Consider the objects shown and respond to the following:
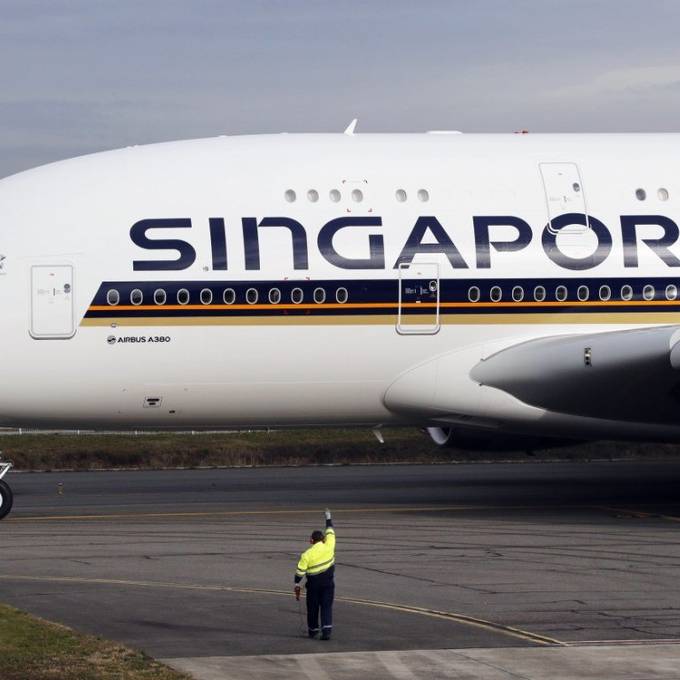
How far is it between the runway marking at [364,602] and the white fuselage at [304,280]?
5.93m

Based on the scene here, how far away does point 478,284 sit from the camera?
23328mm

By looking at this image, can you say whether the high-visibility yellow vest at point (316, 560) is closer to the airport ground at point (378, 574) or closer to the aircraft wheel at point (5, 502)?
the airport ground at point (378, 574)

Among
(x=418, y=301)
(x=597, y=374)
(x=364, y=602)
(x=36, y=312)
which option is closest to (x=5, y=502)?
(x=36, y=312)

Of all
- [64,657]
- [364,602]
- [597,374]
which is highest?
[597,374]

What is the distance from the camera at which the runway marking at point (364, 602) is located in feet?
45.4

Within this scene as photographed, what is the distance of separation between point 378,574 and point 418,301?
6.62 meters

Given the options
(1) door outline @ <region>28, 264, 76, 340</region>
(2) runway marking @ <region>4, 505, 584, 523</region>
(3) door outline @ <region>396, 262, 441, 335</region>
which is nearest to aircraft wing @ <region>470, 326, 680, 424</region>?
(3) door outline @ <region>396, 262, 441, 335</region>

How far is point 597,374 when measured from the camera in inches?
894

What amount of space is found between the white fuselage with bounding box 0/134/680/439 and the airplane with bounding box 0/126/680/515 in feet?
0.11

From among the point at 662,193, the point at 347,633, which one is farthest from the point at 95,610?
the point at 662,193

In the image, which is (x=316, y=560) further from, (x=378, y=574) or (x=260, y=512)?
(x=260, y=512)

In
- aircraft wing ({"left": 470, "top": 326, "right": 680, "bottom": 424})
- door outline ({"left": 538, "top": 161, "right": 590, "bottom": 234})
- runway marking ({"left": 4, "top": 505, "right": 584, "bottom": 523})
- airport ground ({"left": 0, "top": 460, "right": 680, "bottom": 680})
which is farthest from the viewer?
runway marking ({"left": 4, "top": 505, "right": 584, "bottom": 523})

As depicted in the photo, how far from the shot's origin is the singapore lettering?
23000mm

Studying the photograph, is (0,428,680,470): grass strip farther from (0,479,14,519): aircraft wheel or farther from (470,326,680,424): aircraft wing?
(0,479,14,519): aircraft wheel
